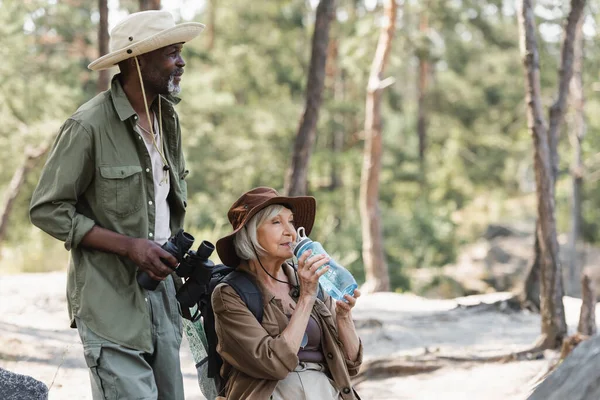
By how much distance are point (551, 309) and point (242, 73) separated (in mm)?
20641

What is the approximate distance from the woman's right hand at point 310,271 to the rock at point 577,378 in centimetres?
85

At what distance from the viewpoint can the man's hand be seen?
301 cm

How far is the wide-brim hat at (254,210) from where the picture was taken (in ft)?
11.5

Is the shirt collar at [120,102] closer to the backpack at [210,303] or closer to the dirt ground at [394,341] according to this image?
the backpack at [210,303]

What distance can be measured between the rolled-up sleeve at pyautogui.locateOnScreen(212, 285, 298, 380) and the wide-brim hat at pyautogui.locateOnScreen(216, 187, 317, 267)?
197 millimetres

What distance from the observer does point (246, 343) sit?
10.9 feet

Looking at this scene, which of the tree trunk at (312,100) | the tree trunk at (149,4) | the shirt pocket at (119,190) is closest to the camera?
the shirt pocket at (119,190)

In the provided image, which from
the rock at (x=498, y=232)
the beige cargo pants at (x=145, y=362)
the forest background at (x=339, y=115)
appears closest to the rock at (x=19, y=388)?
the beige cargo pants at (x=145, y=362)

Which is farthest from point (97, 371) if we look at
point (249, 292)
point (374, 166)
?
point (374, 166)

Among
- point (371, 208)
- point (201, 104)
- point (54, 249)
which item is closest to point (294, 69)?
point (201, 104)

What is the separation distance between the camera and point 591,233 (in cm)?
2456

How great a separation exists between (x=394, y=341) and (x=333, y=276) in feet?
19.8

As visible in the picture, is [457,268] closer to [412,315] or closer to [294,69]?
[294,69]

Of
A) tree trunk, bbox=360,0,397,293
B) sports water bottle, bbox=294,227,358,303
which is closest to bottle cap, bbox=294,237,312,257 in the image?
sports water bottle, bbox=294,227,358,303
